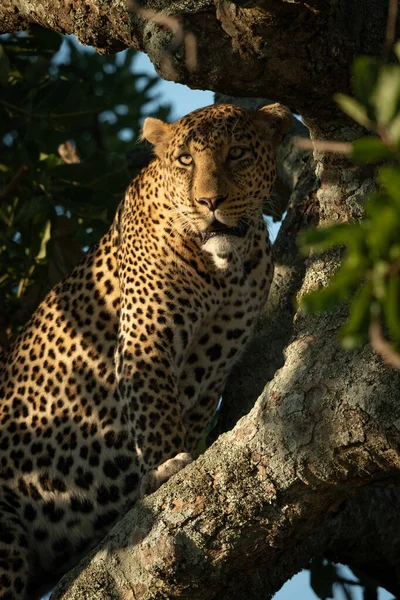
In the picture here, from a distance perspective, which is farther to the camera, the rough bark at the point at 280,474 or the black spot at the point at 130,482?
the black spot at the point at 130,482

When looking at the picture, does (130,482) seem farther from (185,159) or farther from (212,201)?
(185,159)

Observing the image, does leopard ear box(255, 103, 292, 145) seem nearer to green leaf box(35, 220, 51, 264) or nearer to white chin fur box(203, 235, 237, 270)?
white chin fur box(203, 235, 237, 270)

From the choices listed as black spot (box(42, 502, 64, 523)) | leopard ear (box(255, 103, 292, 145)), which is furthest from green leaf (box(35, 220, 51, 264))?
black spot (box(42, 502, 64, 523))

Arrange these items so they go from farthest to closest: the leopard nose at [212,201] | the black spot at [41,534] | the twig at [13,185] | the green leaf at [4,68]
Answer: the twig at [13,185] < the green leaf at [4,68] < the black spot at [41,534] < the leopard nose at [212,201]

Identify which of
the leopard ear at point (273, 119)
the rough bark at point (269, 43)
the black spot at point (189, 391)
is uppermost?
the rough bark at point (269, 43)

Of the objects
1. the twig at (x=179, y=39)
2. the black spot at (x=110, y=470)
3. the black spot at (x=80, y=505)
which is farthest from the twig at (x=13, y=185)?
the twig at (x=179, y=39)

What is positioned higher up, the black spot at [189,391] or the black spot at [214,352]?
the black spot at [214,352]

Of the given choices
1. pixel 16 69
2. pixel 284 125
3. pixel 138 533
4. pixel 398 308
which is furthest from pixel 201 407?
pixel 398 308

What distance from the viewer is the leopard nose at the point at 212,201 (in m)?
7.27

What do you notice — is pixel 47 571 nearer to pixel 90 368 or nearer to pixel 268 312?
pixel 90 368

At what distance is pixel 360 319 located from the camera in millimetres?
2498

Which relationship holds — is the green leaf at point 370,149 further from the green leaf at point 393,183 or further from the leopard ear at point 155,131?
the leopard ear at point 155,131

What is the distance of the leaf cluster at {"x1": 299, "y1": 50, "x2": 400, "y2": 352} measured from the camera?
7.96ft

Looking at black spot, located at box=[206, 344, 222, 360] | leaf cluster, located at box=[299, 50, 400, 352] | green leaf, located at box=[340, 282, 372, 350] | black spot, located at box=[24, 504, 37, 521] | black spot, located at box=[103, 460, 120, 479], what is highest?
leaf cluster, located at box=[299, 50, 400, 352]
